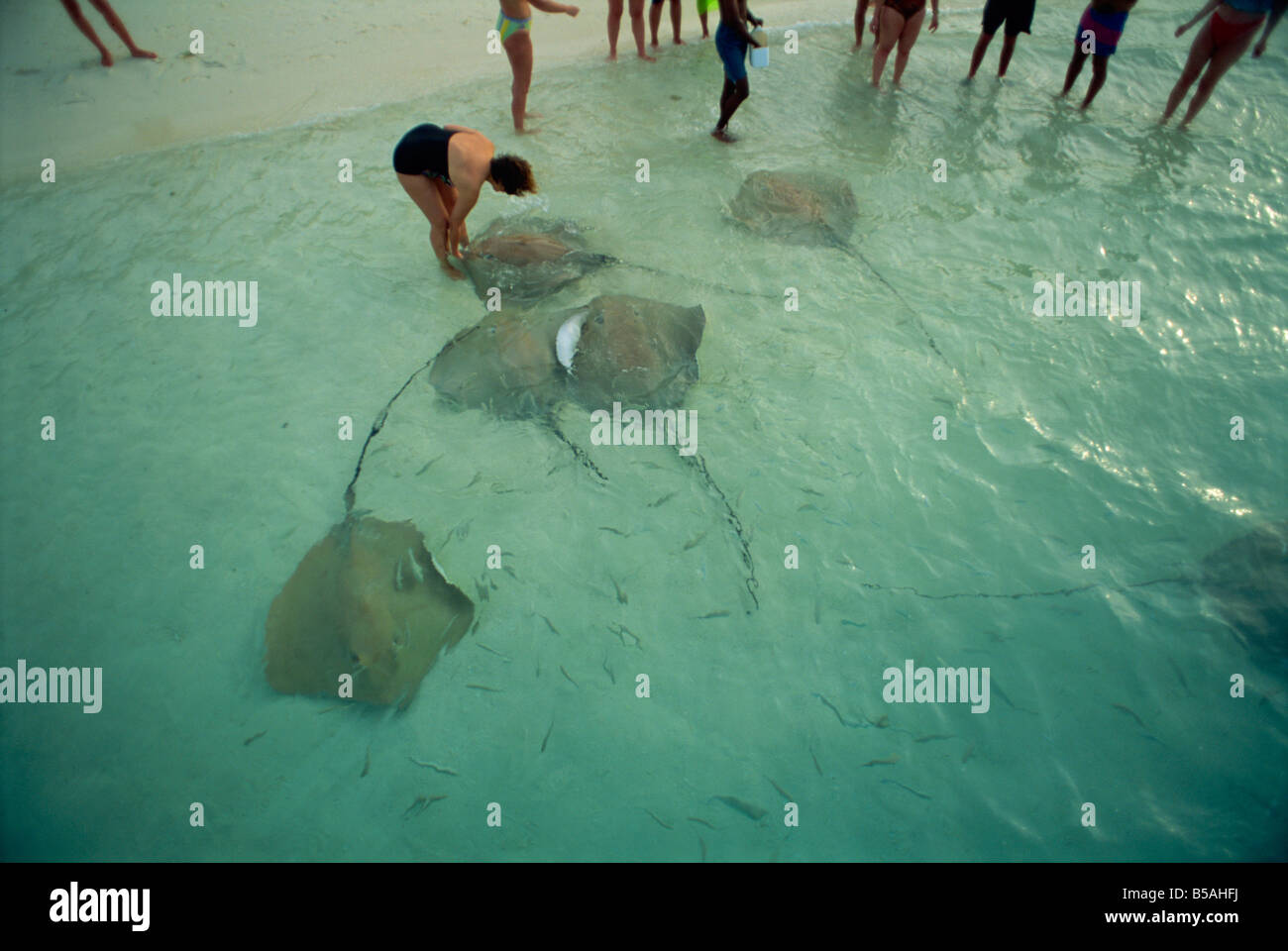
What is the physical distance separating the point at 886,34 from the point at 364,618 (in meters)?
7.75

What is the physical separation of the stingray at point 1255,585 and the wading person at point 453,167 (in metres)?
4.95

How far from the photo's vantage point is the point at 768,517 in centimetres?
399

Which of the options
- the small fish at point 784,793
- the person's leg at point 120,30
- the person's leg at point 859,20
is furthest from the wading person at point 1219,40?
the person's leg at point 120,30

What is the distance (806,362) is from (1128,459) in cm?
221

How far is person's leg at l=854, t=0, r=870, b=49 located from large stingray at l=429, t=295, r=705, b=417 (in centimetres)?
574

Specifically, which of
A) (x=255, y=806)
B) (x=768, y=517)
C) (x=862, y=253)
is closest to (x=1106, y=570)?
(x=768, y=517)

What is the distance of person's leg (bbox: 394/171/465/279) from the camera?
15.7 ft

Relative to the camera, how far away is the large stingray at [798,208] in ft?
18.0

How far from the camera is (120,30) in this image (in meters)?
7.23

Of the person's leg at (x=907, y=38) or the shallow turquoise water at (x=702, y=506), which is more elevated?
the person's leg at (x=907, y=38)

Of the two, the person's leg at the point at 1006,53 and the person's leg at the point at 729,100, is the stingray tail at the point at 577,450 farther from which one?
the person's leg at the point at 1006,53

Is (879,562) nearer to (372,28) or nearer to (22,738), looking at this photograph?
(22,738)

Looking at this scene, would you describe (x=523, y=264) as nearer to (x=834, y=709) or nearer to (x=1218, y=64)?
(x=834, y=709)

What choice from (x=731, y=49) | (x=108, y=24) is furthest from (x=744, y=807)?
(x=108, y=24)
